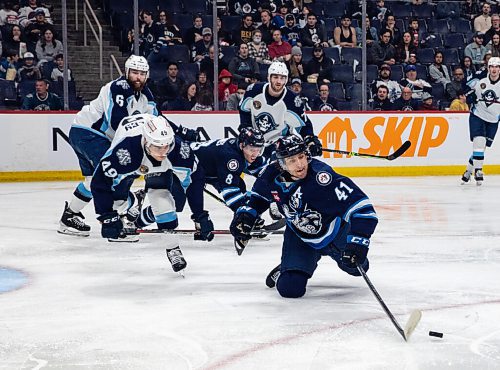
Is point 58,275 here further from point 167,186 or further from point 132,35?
point 132,35

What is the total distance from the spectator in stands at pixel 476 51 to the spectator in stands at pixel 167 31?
354 cm

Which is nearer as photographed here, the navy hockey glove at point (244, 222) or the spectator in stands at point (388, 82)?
the navy hockey glove at point (244, 222)

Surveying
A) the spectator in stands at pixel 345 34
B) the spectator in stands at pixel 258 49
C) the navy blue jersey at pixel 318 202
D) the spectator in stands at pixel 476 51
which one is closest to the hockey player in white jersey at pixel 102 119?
the navy blue jersey at pixel 318 202

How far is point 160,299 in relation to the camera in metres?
3.91

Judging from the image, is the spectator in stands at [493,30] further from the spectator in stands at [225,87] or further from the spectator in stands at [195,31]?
the spectator in stands at [195,31]

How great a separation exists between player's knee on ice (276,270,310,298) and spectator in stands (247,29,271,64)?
648 cm

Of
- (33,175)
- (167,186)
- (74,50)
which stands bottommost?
(33,175)

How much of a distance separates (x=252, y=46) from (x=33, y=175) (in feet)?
9.00

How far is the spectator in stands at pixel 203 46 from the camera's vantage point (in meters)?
9.98

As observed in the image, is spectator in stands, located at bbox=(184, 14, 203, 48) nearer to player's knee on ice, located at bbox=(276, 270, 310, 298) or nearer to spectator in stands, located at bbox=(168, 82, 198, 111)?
spectator in stands, located at bbox=(168, 82, 198, 111)

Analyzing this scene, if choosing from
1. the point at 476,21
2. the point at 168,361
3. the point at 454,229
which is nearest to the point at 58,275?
the point at 168,361

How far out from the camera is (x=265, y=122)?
22.0ft

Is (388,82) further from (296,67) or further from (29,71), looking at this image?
(29,71)

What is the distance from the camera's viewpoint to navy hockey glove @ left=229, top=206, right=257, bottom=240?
388 cm
